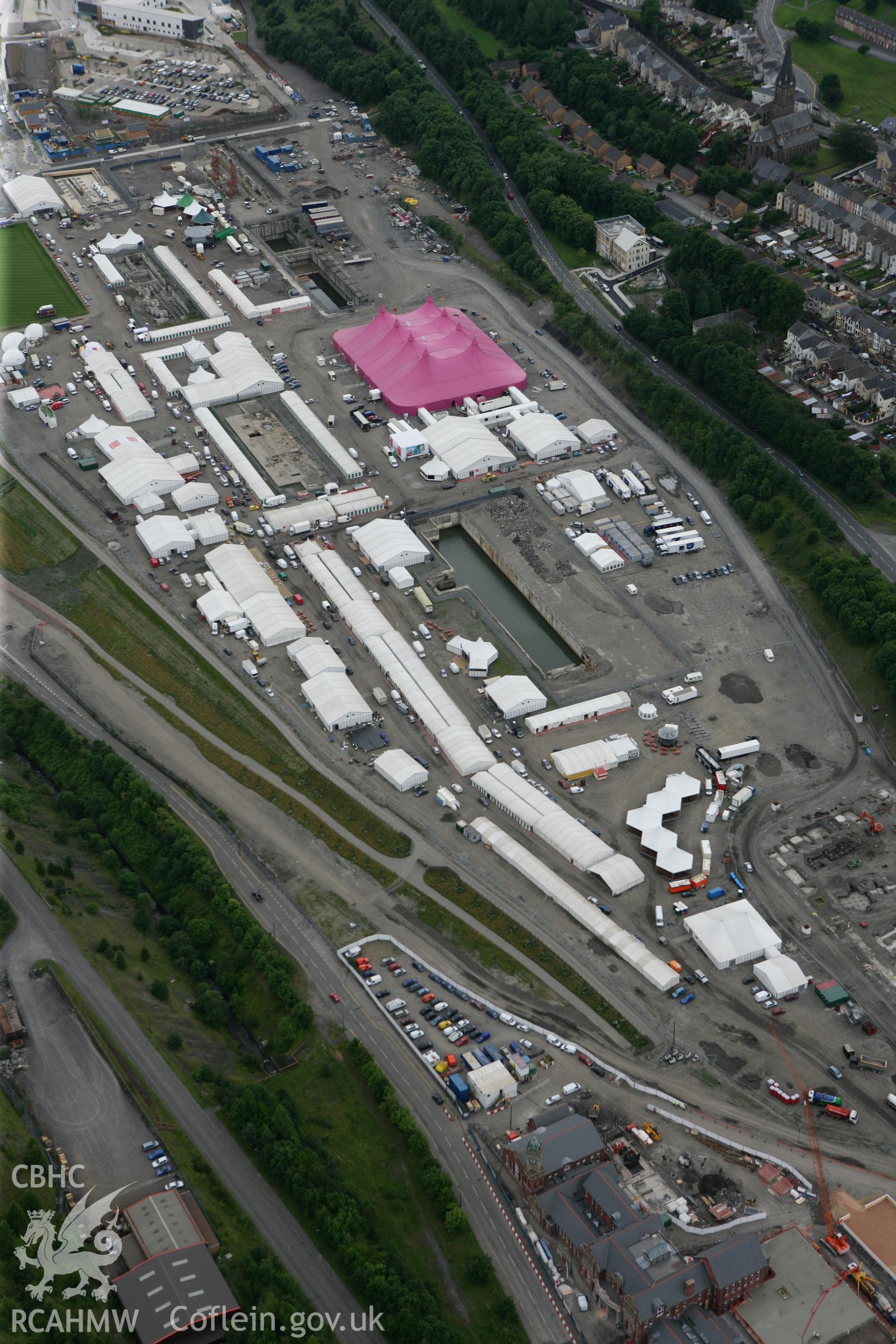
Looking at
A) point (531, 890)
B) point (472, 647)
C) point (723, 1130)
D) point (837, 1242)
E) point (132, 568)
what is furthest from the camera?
point (132, 568)

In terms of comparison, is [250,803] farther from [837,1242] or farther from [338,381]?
[338,381]

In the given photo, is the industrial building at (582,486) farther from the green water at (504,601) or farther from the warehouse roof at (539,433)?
the green water at (504,601)

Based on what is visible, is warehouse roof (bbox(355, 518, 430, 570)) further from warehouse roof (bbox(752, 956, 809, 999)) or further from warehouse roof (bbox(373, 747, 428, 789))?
warehouse roof (bbox(752, 956, 809, 999))

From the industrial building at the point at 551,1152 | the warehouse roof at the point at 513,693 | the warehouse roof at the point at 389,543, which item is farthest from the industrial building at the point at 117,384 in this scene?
the industrial building at the point at 551,1152

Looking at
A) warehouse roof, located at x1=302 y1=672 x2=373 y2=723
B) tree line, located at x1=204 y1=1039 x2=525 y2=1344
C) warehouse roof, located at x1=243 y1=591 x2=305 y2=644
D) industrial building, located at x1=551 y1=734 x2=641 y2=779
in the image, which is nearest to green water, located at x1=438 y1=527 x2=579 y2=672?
industrial building, located at x1=551 y1=734 x2=641 y2=779

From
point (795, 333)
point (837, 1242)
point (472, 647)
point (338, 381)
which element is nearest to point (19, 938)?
point (472, 647)
